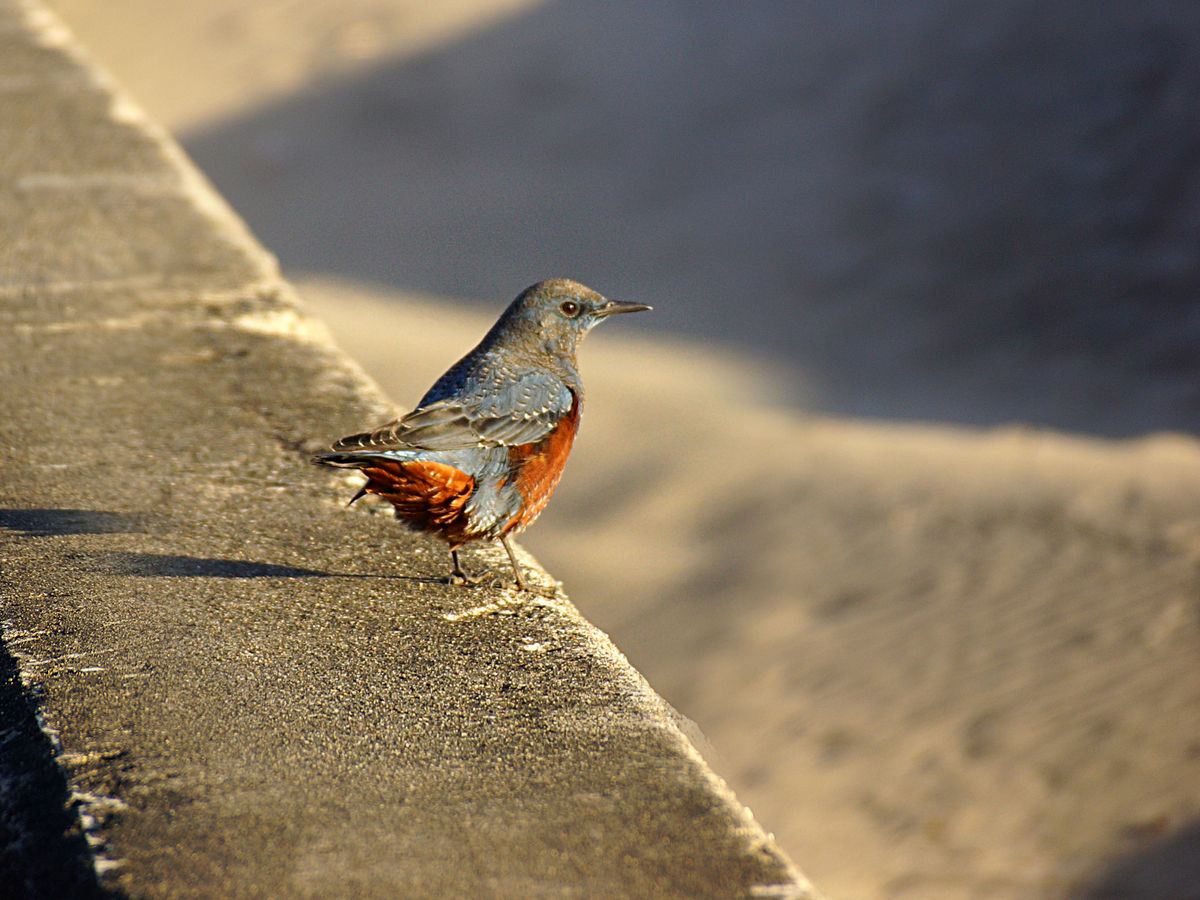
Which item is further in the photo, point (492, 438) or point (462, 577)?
point (492, 438)

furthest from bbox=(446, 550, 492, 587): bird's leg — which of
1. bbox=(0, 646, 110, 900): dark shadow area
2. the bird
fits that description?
bbox=(0, 646, 110, 900): dark shadow area

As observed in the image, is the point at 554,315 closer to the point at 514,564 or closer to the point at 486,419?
the point at 486,419

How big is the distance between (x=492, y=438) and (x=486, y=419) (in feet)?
0.15

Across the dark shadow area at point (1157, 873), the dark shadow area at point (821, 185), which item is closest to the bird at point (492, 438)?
the dark shadow area at point (1157, 873)

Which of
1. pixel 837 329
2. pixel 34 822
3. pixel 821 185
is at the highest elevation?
pixel 821 185

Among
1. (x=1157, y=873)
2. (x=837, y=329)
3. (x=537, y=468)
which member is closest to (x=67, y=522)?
(x=537, y=468)

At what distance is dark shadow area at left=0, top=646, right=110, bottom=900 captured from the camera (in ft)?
5.77

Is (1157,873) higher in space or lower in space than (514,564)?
lower

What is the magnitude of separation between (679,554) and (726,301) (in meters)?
5.50

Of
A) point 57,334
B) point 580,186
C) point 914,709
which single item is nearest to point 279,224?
point 580,186

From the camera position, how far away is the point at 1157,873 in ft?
20.6

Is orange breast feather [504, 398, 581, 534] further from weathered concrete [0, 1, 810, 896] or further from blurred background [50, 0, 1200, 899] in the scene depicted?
blurred background [50, 0, 1200, 899]

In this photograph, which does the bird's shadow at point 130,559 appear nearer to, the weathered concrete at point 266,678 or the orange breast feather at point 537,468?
the weathered concrete at point 266,678

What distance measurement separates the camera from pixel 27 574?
2.44 metres
